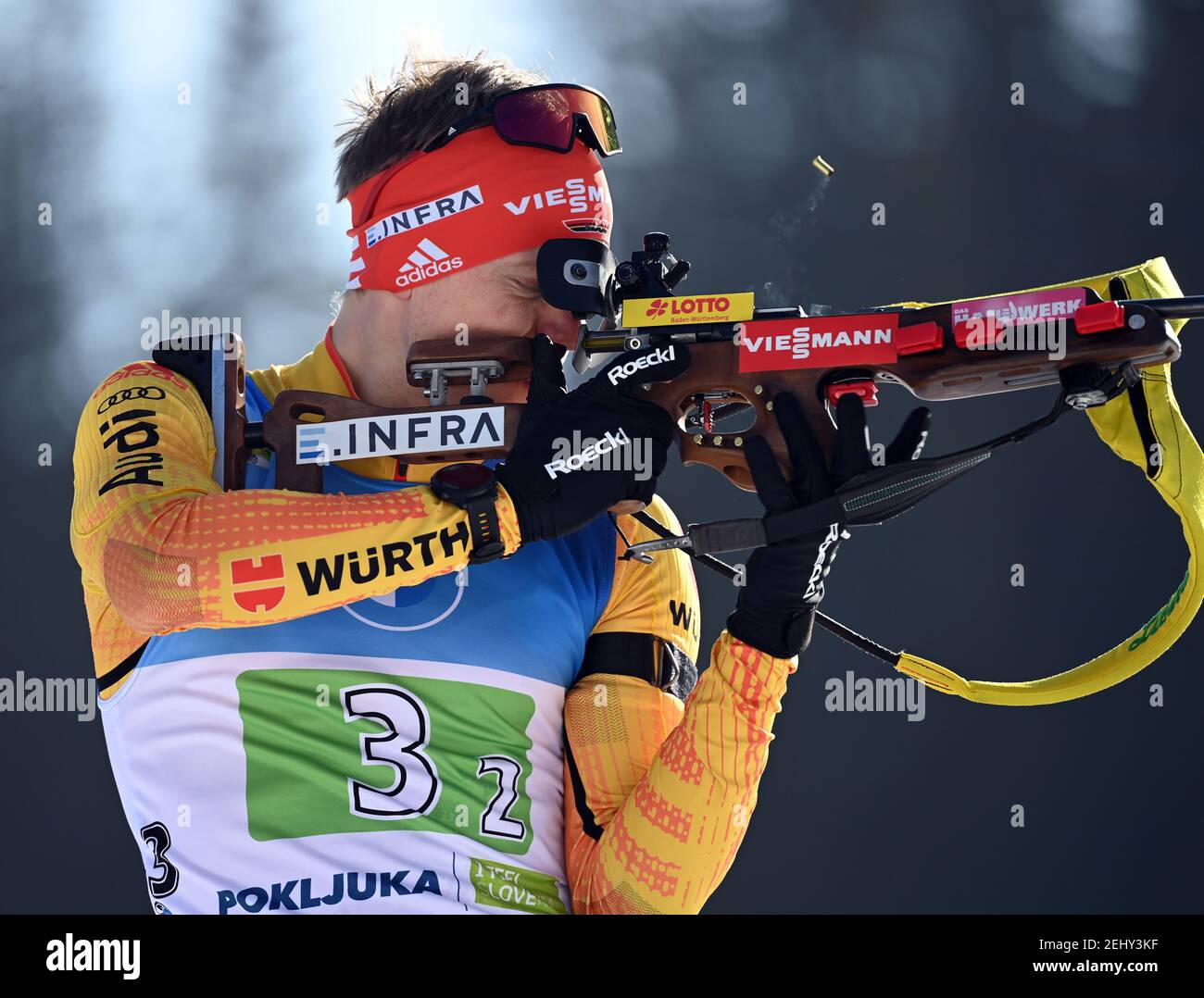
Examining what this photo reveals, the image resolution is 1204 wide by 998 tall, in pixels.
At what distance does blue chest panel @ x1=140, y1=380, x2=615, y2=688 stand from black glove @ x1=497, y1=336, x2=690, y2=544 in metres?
0.17

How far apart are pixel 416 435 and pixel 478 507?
0.67ft

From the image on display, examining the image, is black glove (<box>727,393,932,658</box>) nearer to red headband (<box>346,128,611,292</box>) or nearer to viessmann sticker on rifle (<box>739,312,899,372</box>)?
viessmann sticker on rifle (<box>739,312,899,372</box>)

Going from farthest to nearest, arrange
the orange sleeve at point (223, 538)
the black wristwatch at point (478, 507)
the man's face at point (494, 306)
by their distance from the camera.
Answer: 1. the man's face at point (494, 306)
2. the black wristwatch at point (478, 507)
3. the orange sleeve at point (223, 538)

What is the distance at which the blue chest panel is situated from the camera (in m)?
1.88

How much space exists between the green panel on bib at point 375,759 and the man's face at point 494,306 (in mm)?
505

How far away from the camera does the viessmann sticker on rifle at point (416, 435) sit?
75.3 inches

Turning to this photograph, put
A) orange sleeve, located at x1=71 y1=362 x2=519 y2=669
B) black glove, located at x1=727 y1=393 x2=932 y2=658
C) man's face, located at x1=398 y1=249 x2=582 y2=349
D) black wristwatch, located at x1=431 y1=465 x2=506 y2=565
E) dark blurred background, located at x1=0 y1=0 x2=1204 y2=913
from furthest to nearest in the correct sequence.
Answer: dark blurred background, located at x1=0 y1=0 x2=1204 y2=913, man's face, located at x1=398 y1=249 x2=582 y2=349, black glove, located at x1=727 y1=393 x2=932 y2=658, black wristwatch, located at x1=431 y1=465 x2=506 y2=565, orange sleeve, located at x1=71 y1=362 x2=519 y2=669

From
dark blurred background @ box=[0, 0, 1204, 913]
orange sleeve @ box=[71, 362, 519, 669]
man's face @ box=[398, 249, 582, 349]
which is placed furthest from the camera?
dark blurred background @ box=[0, 0, 1204, 913]

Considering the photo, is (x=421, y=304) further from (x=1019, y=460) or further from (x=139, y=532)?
(x=1019, y=460)

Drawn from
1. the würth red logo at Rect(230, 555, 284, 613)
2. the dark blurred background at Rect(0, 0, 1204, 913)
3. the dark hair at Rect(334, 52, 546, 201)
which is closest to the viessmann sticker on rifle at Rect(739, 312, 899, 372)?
the dark hair at Rect(334, 52, 546, 201)

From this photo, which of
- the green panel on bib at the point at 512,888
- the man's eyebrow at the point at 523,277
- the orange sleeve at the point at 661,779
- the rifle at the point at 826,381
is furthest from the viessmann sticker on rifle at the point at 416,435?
the green panel on bib at the point at 512,888

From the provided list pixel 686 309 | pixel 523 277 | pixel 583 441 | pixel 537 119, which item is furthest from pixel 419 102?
pixel 583 441

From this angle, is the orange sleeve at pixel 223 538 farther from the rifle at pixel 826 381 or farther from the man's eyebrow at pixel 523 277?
the man's eyebrow at pixel 523 277

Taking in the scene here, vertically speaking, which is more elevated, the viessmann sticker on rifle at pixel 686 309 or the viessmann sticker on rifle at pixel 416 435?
the viessmann sticker on rifle at pixel 686 309
